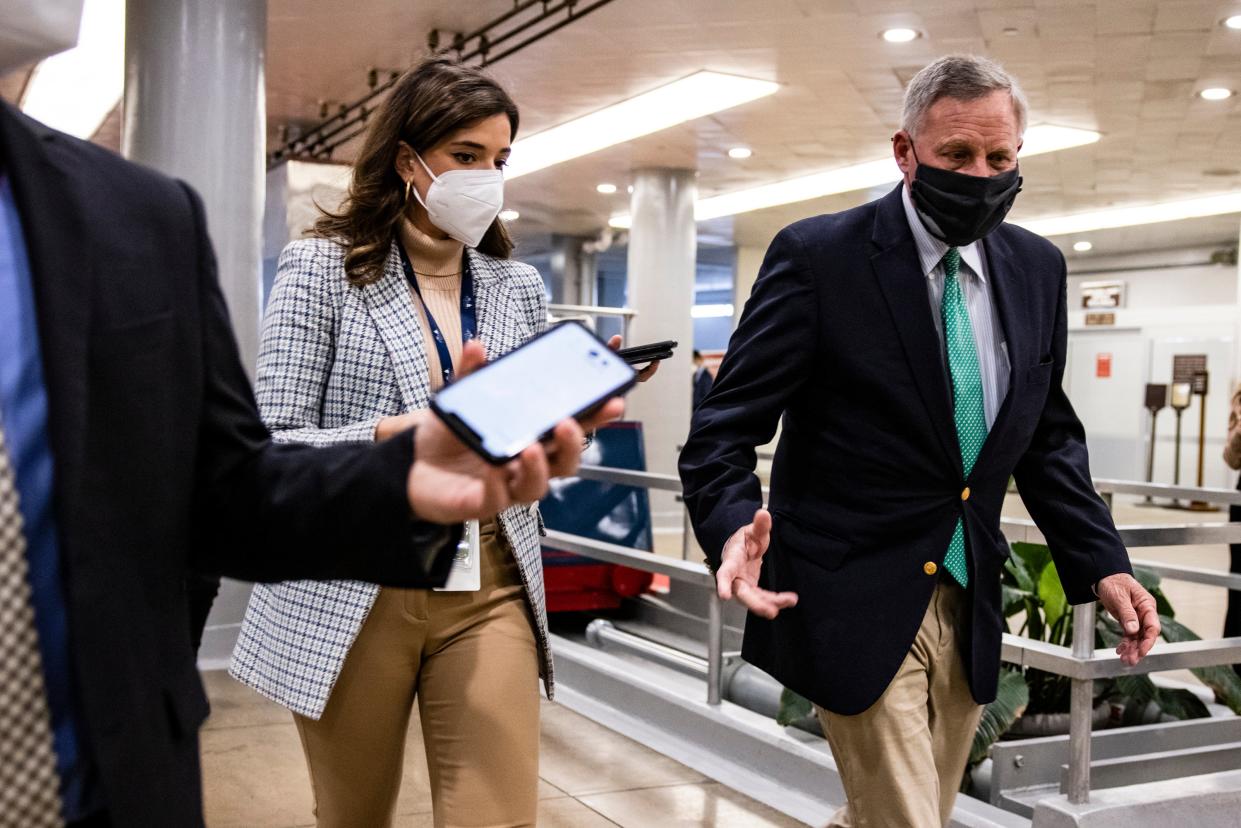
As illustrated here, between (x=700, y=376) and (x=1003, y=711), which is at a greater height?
(x=700, y=376)

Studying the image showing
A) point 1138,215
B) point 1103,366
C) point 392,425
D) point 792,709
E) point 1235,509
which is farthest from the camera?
point 1103,366

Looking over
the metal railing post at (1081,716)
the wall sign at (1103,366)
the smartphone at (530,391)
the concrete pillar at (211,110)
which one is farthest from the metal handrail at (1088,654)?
the wall sign at (1103,366)

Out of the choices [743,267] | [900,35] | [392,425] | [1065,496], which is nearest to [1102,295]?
[743,267]

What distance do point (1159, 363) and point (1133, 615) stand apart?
1794 cm

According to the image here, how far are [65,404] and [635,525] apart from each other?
21.5ft

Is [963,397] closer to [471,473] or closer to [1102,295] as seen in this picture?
[471,473]

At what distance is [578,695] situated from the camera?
5.43 meters

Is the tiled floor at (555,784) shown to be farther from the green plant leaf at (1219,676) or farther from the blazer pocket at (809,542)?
the blazer pocket at (809,542)

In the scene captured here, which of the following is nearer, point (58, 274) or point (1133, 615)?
point (58, 274)

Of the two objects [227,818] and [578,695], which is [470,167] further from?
[578,695]

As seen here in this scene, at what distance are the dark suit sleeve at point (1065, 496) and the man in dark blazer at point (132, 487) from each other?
152 centimetres

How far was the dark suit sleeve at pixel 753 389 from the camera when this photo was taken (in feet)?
7.14

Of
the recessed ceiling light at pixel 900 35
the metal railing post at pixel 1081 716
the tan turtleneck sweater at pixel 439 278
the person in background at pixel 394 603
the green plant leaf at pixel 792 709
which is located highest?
the recessed ceiling light at pixel 900 35

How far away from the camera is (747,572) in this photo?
1957 millimetres
